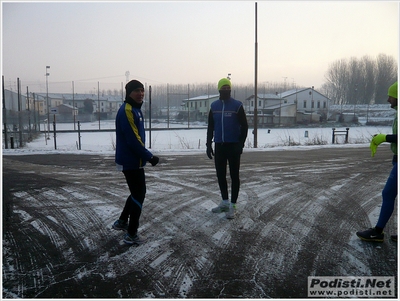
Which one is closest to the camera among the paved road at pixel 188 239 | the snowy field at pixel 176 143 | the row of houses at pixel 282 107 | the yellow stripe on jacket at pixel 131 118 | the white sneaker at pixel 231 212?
the paved road at pixel 188 239

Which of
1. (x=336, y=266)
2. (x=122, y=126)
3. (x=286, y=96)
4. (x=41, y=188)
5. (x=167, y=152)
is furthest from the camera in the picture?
(x=286, y=96)

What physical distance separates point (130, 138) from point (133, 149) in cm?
13

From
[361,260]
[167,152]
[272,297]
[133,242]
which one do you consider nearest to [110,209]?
[133,242]

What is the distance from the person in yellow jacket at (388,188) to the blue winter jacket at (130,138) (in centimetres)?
262

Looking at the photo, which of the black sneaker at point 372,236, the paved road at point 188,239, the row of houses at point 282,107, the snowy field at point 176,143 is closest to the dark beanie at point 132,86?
the paved road at point 188,239

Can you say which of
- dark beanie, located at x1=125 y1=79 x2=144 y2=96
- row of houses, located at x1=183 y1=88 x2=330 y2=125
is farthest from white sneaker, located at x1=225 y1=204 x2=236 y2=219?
row of houses, located at x1=183 y1=88 x2=330 y2=125

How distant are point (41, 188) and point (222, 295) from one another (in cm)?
518

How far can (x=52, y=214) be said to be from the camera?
500 centimetres

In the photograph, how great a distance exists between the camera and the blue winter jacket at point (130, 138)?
3.75 m

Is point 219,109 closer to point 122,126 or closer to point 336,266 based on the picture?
point 122,126

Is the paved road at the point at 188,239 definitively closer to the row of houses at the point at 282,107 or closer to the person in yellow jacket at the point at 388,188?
the person in yellow jacket at the point at 388,188

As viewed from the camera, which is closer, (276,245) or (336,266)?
(336,266)

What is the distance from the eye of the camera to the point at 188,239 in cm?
406

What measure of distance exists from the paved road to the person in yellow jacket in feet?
0.36
